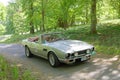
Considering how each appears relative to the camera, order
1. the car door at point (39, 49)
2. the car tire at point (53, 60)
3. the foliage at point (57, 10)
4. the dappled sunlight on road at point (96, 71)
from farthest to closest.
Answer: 1. the foliage at point (57, 10)
2. the car door at point (39, 49)
3. the car tire at point (53, 60)
4. the dappled sunlight on road at point (96, 71)

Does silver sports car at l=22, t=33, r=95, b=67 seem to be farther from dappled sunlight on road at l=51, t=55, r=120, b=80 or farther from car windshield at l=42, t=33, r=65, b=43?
dappled sunlight on road at l=51, t=55, r=120, b=80

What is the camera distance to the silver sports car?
810cm

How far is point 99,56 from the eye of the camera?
10.2 m

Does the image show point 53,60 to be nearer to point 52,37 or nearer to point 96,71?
point 52,37

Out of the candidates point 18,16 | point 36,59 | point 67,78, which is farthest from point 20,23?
point 67,78

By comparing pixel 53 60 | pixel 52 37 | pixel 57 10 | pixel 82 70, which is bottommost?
pixel 82 70

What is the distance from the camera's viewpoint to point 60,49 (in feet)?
27.1

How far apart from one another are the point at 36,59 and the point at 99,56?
3.13 m

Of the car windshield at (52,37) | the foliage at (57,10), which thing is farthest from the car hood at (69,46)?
A: the foliage at (57,10)

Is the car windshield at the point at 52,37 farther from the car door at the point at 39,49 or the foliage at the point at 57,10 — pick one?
the foliage at the point at 57,10

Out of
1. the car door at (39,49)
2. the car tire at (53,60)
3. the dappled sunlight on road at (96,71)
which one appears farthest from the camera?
the car door at (39,49)

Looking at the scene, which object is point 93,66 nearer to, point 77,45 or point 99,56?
point 77,45

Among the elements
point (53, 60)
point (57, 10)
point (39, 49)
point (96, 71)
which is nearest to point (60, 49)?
point (53, 60)

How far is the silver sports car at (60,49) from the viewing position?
810cm
